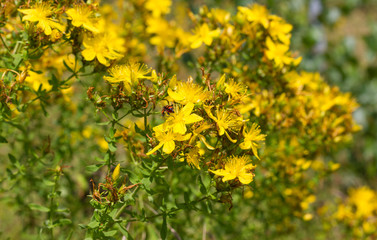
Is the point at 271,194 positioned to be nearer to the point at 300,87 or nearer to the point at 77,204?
the point at 300,87

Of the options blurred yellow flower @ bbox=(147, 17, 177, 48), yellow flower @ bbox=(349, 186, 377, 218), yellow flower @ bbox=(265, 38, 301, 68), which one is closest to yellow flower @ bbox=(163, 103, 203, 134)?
yellow flower @ bbox=(265, 38, 301, 68)

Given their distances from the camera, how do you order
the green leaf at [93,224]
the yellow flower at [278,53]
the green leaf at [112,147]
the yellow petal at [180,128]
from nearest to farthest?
the yellow petal at [180,128] < the green leaf at [93,224] < the green leaf at [112,147] < the yellow flower at [278,53]

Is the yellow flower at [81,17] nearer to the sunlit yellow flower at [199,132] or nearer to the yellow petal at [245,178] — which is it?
the sunlit yellow flower at [199,132]

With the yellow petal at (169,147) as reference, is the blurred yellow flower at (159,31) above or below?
above

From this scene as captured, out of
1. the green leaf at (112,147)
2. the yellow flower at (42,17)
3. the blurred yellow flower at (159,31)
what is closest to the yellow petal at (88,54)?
the yellow flower at (42,17)

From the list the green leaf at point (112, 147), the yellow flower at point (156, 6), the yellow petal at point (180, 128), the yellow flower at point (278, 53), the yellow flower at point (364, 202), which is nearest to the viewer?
the yellow petal at point (180, 128)

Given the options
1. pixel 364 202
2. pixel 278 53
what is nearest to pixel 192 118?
pixel 278 53

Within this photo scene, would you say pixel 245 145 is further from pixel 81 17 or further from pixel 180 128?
pixel 81 17
